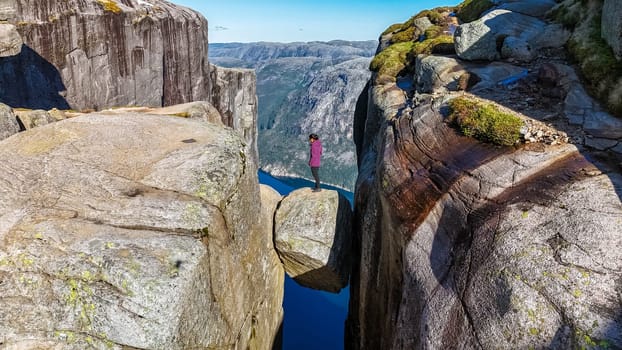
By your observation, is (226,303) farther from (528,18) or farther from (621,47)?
(528,18)

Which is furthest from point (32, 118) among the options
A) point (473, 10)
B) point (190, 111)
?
point (473, 10)

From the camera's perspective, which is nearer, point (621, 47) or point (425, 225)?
point (425, 225)

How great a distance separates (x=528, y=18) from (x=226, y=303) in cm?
2421

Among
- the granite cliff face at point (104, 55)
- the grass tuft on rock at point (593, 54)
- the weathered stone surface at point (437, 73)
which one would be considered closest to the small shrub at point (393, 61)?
the weathered stone surface at point (437, 73)

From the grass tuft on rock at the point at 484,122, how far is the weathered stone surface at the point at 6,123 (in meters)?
17.1

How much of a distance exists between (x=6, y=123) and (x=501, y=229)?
17575 millimetres

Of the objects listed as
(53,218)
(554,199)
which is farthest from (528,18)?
(53,218)

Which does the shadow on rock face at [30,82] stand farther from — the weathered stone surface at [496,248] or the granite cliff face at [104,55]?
the weathered stone surface at [496,248]

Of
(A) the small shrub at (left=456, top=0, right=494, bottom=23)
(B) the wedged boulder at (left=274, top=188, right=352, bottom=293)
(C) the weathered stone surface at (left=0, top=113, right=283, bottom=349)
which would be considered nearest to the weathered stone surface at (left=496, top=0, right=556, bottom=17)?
(A) the small shrub at (left=456, top=0, right=494, bottom=23)

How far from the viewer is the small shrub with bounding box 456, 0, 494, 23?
2987 centimetres

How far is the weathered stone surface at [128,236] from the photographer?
7.91m

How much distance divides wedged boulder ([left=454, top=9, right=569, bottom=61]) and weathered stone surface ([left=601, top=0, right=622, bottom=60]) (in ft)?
14.5

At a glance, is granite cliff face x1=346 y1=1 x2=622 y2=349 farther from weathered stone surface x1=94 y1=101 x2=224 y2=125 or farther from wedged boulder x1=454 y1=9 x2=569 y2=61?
weathered stone surface x1=94 y1=101 x2=224 y2=125

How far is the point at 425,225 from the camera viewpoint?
11.2m
